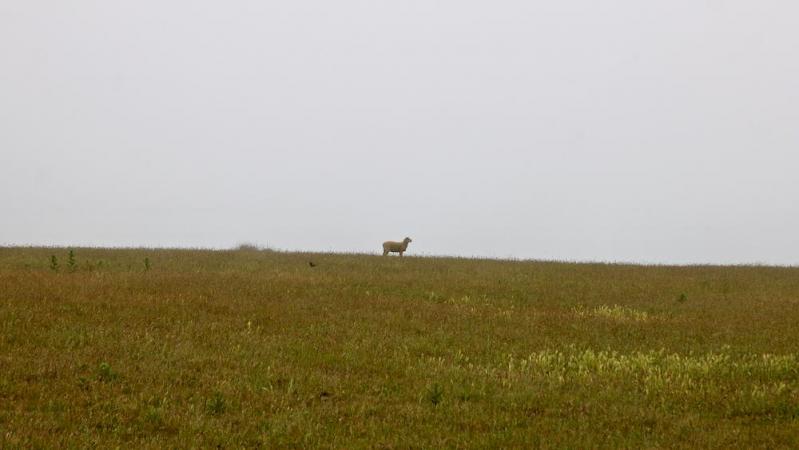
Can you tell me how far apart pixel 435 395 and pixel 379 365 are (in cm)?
222

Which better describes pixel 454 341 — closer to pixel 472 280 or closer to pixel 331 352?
pixel 331 352

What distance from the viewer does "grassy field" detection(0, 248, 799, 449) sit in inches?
390

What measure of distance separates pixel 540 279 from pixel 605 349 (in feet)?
39.3

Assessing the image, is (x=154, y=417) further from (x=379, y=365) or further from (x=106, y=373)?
(x=379, y=365)

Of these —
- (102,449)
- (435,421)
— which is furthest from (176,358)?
(435,421)

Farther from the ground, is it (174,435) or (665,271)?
(665,271)

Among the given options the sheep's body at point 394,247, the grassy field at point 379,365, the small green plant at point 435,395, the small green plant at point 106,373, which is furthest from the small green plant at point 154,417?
the sheep's body at point 394,247

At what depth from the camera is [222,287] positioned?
21656mm

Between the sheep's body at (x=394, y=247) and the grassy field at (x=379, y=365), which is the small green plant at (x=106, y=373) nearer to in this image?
the grassy field at (x=379, y=365)

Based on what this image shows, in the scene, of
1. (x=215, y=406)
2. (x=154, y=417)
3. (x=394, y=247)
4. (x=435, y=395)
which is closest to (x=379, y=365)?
(x=435, y=395)

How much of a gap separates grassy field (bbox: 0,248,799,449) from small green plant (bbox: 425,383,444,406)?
0.04 m

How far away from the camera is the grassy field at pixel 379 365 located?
9.91 metres

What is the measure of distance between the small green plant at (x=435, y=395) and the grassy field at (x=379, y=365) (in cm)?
4

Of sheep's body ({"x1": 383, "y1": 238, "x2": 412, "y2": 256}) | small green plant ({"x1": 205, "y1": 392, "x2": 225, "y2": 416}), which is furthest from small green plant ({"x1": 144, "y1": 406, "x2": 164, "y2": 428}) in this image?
sheep's body ({"x1": 383, "y1": 238, "x2": 412, "y2": 256})
